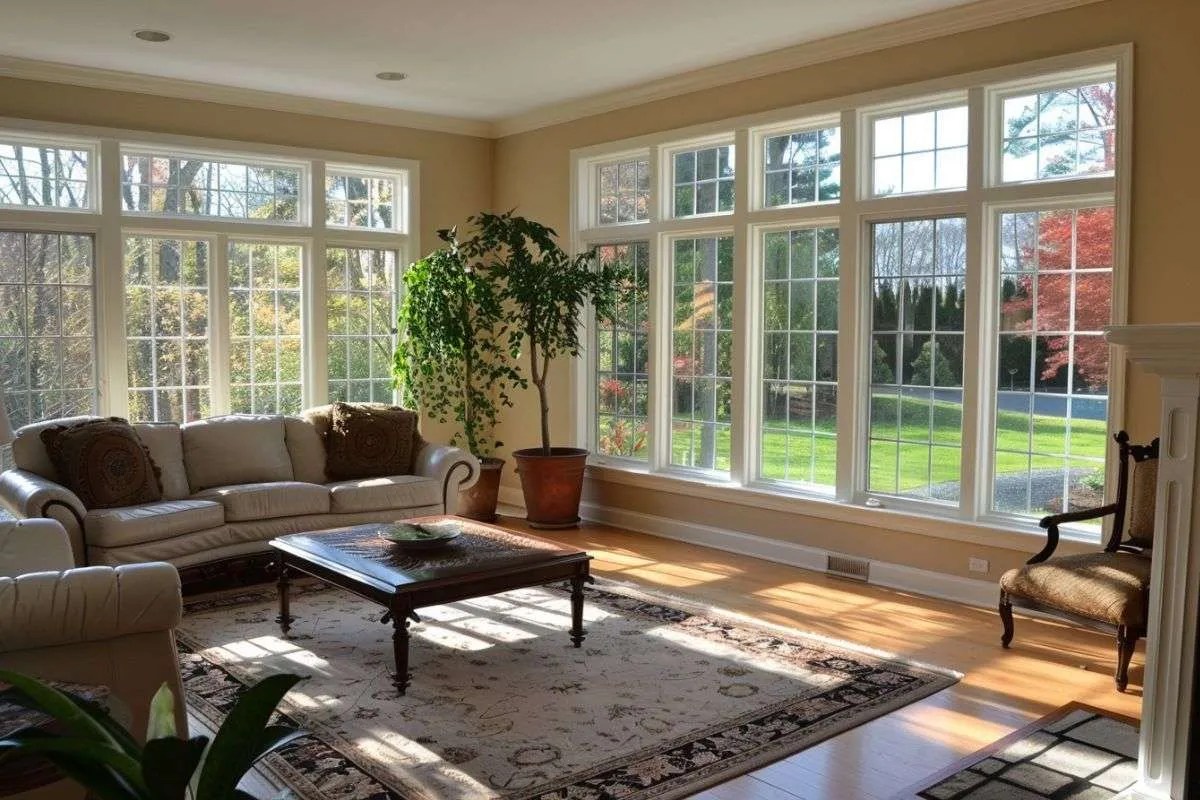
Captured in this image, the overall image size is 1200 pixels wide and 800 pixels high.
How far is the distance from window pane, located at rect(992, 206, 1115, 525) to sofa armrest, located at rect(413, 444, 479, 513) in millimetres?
3070

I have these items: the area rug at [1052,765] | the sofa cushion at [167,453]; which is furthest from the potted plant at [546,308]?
the area rug at [1052,765]

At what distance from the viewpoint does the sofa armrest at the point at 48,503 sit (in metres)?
4.85

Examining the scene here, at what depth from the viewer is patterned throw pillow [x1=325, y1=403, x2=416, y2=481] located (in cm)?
633

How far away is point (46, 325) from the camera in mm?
6312

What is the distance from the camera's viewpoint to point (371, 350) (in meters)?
7.72

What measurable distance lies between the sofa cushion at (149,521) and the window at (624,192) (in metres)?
3.45

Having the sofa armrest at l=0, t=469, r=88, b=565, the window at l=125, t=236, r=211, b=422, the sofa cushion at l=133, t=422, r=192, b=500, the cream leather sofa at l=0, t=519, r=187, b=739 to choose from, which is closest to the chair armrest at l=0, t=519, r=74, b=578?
the cream leather sofa at l=0, t=519, r=187, b=739

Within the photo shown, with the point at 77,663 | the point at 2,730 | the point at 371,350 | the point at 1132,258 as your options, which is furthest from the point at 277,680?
the point at 371,350

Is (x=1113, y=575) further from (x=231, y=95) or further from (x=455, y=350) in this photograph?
(x=231, y=95)

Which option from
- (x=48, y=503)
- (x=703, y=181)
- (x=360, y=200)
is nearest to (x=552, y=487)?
(x=703, y=181)

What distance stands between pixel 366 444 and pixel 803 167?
3142 mm

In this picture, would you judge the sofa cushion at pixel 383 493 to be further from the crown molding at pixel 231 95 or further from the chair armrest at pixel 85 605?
the chair armrest at pixel 85 605

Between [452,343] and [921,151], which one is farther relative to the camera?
[452,343]

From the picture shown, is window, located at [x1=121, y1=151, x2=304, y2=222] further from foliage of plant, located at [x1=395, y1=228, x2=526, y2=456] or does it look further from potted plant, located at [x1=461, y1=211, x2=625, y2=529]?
potted plant, located at [x1=461, y1=211, x2=625, y2=529]
